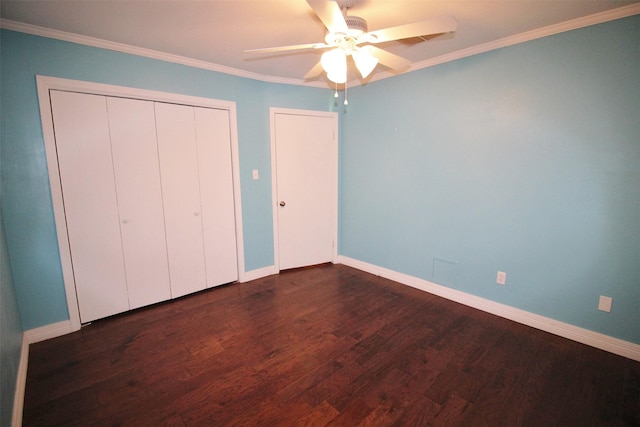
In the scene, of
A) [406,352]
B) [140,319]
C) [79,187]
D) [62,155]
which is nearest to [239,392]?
[406,352]

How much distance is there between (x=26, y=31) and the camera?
2.06m

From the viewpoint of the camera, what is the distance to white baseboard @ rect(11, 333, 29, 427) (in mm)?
1548

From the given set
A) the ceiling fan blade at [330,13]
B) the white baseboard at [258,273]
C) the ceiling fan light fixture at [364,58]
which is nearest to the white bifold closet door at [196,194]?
the white baseboard at [258,273]

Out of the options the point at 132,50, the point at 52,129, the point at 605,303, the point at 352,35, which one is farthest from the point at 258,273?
the point at 605,303

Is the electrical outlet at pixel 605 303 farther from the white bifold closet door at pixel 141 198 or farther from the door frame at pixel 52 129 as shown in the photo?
the door frame at pixel 52 129

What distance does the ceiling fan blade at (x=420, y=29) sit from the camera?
4.47 feet

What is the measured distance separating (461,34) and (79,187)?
3.32m

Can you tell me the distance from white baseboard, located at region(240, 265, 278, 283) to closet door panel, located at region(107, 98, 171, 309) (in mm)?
868

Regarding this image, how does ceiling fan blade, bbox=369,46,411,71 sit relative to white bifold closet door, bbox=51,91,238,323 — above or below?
above

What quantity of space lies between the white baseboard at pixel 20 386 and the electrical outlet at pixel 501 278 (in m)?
3.46

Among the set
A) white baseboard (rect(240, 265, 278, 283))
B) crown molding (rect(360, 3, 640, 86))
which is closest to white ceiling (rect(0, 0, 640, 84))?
crown molding (rect(360, 3, 640, 86))

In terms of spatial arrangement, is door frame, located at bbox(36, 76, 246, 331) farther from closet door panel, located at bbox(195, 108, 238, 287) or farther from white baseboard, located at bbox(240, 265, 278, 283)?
white baseboard, located at bbox(240, 265, 278, 283)

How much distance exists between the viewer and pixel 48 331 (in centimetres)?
234

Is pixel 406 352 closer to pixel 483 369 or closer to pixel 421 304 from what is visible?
pixel 483 369
